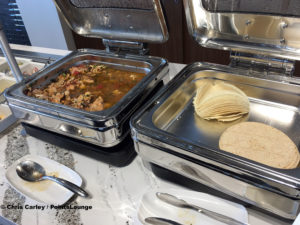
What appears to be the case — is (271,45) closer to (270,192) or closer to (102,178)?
(270,192)

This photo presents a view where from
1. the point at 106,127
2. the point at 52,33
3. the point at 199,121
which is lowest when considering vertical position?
the point at 52,33

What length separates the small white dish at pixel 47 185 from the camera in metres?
0.78

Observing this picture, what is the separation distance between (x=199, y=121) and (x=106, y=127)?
33 centimetres

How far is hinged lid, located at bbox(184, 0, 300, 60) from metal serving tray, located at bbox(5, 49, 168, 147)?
22 cm

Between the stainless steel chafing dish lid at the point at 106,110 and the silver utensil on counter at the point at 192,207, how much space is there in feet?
0.85

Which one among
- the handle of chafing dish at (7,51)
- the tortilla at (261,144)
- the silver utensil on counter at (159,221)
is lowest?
the silver utensil on counter at (159,221)

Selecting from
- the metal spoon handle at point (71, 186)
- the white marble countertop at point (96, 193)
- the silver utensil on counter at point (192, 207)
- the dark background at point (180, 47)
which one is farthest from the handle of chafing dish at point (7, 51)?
the dark background at point (180, 47)

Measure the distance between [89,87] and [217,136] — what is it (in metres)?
0.57

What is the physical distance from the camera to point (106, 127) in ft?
2.57

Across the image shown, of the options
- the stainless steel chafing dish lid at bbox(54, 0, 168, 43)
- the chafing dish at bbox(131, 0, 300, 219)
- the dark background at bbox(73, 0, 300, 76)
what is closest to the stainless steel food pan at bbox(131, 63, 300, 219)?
the chafing dish at bbox(131, 0, 300, 219)

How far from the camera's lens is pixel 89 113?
814 millimetres

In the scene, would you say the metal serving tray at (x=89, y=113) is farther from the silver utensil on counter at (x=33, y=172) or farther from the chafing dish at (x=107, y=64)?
the silver utensil on counter at (x=33, y=172)

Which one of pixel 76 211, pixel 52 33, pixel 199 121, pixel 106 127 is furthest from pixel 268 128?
pixel 52 33

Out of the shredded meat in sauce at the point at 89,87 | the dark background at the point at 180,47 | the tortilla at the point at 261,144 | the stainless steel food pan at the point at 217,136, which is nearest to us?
the stainless steel food pan at the point at 217,136
